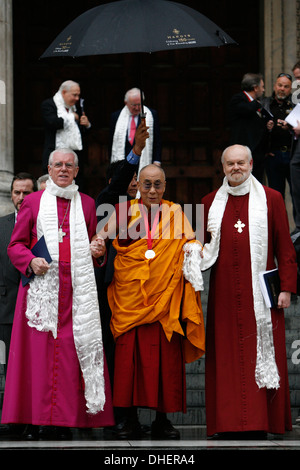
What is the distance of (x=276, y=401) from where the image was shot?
7008 millimetres

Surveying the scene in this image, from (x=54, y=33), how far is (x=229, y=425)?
285 inches

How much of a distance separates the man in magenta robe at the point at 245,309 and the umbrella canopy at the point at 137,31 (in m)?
0.84

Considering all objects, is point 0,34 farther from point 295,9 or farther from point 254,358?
point 254,358

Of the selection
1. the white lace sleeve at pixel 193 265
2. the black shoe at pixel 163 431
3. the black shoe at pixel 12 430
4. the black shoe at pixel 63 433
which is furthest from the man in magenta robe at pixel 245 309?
the black shoe at pixel 12 430

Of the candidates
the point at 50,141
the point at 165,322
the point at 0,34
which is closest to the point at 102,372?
the point at 165,322

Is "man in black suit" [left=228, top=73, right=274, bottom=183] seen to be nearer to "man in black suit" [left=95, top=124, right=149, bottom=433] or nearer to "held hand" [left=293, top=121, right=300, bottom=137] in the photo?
"held hand" [left=293, top=121, right=300, bottom=137]

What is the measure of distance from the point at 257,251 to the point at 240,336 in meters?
0.60

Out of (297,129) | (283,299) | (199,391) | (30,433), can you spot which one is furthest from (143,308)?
(297,129)

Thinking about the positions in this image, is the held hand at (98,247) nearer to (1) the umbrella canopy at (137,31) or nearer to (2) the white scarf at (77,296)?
(2) the white scarf at (77,296)

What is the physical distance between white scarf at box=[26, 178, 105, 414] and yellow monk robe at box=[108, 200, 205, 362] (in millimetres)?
198

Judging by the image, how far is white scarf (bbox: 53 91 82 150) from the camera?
10422mm

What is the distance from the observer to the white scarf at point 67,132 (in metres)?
10.4

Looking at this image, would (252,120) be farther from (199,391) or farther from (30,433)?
(30,433)
